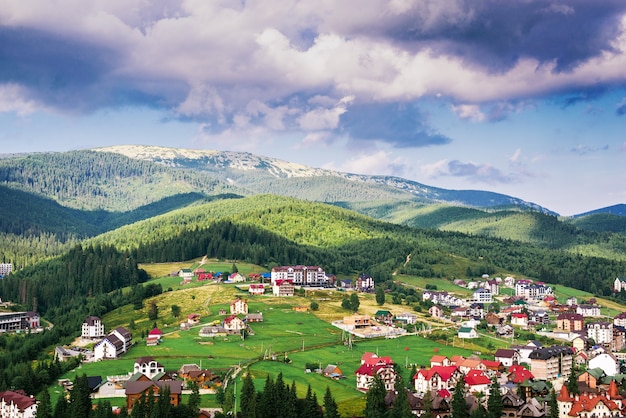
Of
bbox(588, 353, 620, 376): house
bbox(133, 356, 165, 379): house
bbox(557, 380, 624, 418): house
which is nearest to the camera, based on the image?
bbox(557, 380, 624, 418): house

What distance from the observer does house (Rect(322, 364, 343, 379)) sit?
115562mm

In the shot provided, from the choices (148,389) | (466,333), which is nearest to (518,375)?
(466,333)

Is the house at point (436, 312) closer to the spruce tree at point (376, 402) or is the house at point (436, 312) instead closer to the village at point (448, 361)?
the village at point (448, 361)

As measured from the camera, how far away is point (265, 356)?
12462cm

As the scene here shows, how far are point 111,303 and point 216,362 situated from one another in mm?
59832

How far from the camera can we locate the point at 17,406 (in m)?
99.1

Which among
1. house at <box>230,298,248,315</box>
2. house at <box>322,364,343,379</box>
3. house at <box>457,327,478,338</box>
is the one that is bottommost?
house at <box>322,364,343,379</box>

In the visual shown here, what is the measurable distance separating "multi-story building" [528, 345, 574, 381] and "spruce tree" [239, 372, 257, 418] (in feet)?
170

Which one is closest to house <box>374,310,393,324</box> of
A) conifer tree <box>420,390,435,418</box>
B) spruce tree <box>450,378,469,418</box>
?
conifer tree <box>420,390,435,418</box>

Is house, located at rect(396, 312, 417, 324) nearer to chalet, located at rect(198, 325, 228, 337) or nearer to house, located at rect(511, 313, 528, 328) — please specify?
house, located at rect(511, 313, 528, 328)

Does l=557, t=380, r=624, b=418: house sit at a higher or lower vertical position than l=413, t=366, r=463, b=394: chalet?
lower

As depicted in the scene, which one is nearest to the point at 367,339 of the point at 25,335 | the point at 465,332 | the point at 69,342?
the point at 465,332

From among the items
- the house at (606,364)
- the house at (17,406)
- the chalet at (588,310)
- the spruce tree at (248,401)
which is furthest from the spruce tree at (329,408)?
the chalet at (588,310)

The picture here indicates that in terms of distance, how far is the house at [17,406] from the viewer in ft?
323
